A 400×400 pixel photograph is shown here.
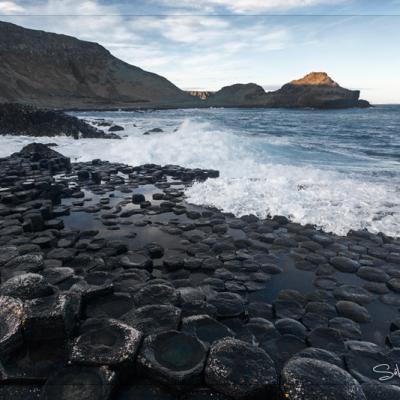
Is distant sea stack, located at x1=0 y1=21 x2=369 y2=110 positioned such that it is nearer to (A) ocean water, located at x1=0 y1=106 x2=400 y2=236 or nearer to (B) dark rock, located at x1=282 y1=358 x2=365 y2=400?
(A) ocean water, located at x1=0 y1=106 x2=400 y2=236

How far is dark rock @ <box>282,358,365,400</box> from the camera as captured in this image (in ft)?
8.79

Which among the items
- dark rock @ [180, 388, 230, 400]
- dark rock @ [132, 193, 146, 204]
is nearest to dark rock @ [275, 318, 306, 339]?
dark rock @ [180, 388, 230, 400]

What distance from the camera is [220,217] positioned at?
8.05m

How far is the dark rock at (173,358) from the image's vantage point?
2.82 meters

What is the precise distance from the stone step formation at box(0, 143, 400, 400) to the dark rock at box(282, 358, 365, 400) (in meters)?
0.01

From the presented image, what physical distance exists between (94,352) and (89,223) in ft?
16.2

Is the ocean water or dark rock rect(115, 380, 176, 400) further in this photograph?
the ocean water

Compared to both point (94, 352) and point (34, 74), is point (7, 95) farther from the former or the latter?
point (94, 352)

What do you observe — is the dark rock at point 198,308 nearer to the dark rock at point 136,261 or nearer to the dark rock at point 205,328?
the dark rock at point 205,328

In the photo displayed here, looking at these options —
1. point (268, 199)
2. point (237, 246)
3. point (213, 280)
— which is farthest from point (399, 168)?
point (213, 280)

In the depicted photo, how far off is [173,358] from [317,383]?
4.10ft

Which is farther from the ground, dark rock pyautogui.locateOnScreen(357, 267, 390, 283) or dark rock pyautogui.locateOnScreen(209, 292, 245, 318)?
dark rock pyautogui.locateOnScreen(209, 292, 245, 318)

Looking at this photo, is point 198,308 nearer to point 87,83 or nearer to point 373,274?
point 373,274

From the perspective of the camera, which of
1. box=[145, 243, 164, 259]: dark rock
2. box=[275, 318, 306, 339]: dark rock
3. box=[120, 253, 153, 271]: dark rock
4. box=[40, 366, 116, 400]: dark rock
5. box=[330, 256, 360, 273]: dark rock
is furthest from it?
box=[145, 243, 164, 259]: dark rock
